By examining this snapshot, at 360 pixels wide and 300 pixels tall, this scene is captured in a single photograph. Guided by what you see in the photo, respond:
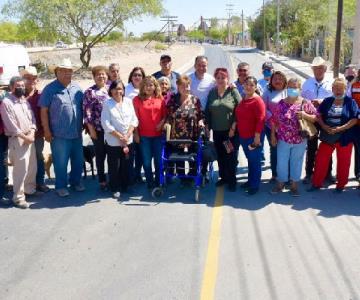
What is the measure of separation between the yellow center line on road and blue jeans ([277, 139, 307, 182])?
1038mm

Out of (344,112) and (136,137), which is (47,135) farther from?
(344,112)

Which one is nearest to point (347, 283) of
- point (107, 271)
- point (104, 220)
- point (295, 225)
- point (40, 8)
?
point (295, 225)

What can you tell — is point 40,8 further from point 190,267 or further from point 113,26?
point 190,267

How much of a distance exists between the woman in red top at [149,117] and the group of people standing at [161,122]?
0.05 ft

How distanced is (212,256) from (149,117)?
2526mm

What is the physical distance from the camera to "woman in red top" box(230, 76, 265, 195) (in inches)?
237

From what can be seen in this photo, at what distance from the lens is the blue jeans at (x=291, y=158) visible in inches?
244

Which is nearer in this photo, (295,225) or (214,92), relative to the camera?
(295,225)

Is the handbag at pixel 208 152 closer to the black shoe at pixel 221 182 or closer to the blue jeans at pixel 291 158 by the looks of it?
the black shoe at pixel 221 182

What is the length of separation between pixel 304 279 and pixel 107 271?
1.92m

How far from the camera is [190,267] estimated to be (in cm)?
432

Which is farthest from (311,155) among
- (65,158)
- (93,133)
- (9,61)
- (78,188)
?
(9,61)

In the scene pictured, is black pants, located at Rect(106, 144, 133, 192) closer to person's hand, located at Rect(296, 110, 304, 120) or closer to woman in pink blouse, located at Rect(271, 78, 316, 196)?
woman in pink blouse, located at Rect(271, 78, 316, 196)

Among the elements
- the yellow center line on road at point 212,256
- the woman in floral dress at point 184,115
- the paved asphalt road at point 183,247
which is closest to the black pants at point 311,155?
the paved asphalt road at point 183,247
